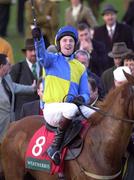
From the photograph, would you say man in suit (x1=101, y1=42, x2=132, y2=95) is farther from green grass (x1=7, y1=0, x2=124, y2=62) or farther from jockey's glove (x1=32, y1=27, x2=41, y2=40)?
green grass (x1=7, y1=0, x2=124, y2=62)

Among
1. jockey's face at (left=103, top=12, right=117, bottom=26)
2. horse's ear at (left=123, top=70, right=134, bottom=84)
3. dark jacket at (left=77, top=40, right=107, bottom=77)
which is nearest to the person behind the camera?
horse's ear at (left=123, top=70, right=134, bottom=84)

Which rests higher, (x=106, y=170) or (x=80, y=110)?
(x=80, y=110)

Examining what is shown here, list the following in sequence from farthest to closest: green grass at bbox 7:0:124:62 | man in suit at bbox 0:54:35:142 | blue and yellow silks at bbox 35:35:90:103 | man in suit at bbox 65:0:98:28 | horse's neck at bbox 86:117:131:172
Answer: green grass at bbox 7:0:124:62 → man in suit at bbox 65:0:98:28 → man in suit at bbox 0:54:35:142 → blue and yellow silks at bbox 35:35:90:103 → horse's neck at bbox 86:117:131:172

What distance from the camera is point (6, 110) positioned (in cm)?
1338

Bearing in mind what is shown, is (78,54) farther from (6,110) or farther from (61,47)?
(61,47)

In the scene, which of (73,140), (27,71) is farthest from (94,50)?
(73,140)

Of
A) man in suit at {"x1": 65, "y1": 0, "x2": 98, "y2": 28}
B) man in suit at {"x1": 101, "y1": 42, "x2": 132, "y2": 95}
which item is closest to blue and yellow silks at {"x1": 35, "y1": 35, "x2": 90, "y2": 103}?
man in suit at {"x1": 101, "y1": 42, "x2": 132, "y2": 95}

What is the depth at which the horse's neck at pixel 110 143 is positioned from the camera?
1101 centimetres

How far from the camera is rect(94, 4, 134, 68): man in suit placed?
18703mm

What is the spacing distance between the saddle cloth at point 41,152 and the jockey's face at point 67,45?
96cm

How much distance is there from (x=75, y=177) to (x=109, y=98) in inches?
43.4

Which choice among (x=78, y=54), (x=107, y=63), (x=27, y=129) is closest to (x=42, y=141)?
(x=27, y=129)

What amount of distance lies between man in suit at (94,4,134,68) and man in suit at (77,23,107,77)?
1.06 meters

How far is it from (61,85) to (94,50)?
5.86 meters
